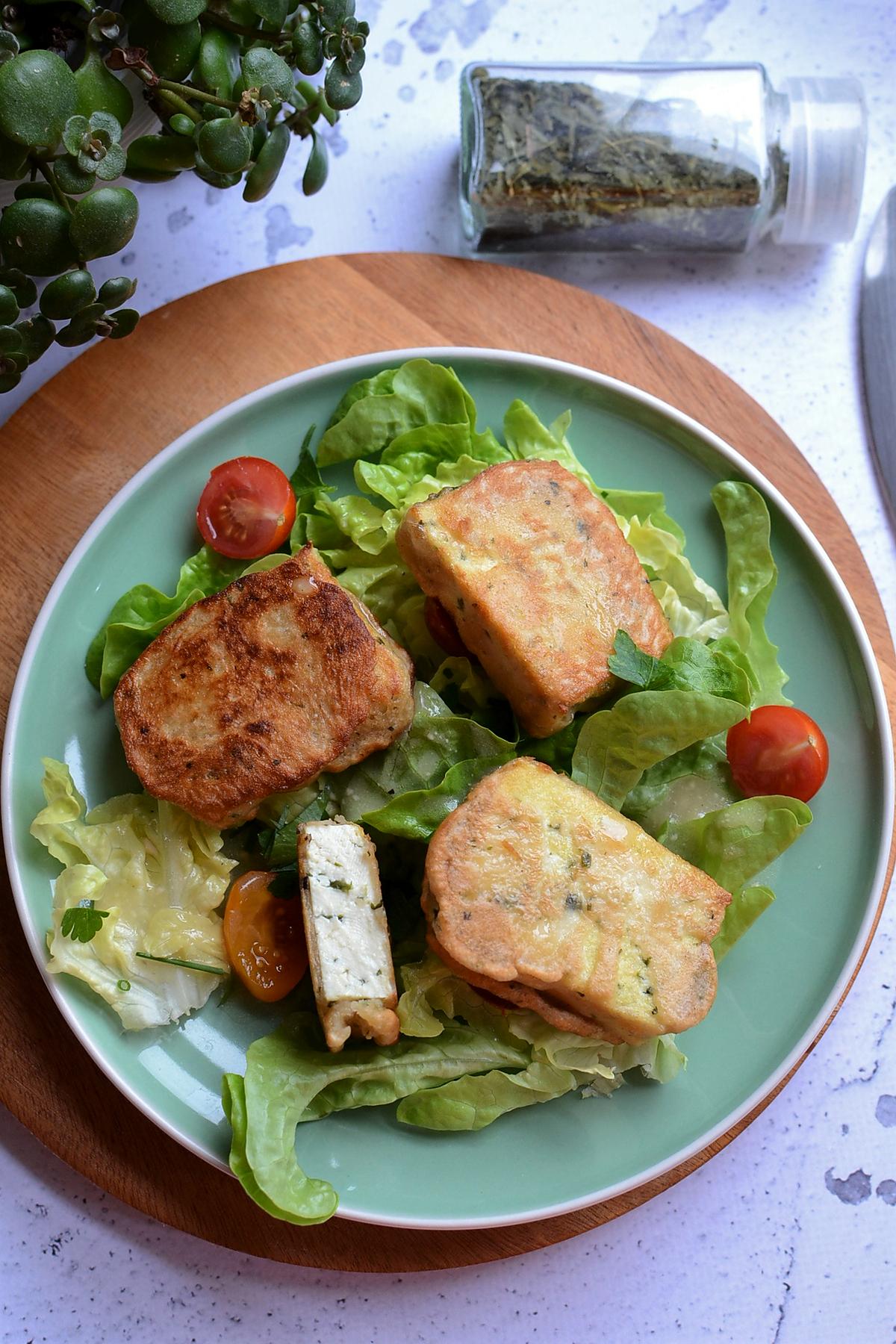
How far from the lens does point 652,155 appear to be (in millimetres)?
3195

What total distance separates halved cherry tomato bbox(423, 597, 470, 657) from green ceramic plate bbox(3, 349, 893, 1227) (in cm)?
59

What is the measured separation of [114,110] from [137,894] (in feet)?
5.97

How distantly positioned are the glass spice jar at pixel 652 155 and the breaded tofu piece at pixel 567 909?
5.57 feet

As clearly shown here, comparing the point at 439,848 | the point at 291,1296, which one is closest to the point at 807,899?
the point at 439,848

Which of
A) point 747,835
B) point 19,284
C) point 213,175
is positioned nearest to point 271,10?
point 213,175

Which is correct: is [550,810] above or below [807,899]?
above

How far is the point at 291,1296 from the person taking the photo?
119 inches

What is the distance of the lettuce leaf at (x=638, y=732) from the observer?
267 cm

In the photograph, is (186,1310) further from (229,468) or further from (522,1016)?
(229,468)

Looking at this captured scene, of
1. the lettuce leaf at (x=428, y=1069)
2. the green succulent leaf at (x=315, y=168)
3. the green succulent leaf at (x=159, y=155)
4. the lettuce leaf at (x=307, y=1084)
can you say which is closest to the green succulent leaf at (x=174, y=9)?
the green succulent leaf at (x=159, y=155)

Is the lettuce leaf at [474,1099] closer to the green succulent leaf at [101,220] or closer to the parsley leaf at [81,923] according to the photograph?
the parsley leaf at [81,923]

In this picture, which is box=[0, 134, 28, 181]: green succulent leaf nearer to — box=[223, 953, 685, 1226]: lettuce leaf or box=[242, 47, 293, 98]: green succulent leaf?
box=[242, 47, 293, 98]: green succulent leaf

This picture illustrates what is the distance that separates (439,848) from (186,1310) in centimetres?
159

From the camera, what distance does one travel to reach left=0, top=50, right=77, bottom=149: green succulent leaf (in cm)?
209
